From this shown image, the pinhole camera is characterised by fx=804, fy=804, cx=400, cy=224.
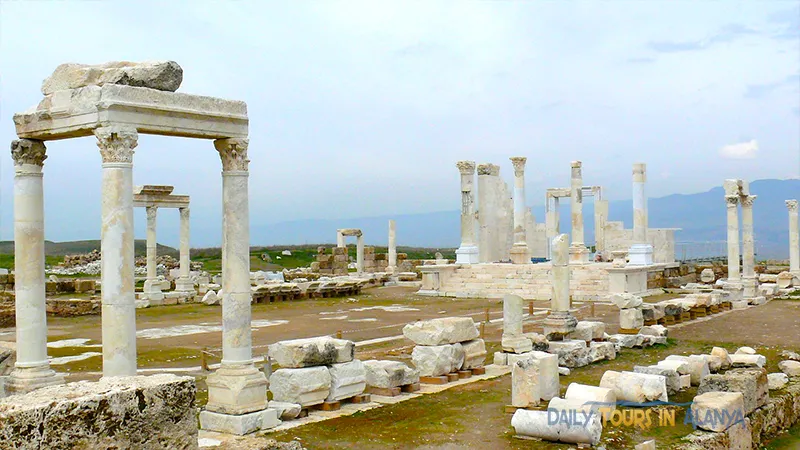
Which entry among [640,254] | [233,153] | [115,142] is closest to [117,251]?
[115,142]

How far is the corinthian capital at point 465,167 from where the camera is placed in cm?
3469

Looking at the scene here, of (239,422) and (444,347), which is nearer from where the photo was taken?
(239,422)

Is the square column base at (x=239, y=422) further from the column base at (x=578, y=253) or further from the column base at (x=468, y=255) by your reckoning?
the column base at (x=578, y=253)

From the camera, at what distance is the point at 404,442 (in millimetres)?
9047

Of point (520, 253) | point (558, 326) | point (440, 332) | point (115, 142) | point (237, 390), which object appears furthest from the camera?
point (520, 253)

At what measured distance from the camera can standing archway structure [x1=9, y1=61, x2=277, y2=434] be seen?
916cm

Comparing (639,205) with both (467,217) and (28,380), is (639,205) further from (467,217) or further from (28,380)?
(28,380)

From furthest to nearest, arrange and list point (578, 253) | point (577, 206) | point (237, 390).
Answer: point (577, 206), point (578, 253), point (237, 390)

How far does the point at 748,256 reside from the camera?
94.6 feet

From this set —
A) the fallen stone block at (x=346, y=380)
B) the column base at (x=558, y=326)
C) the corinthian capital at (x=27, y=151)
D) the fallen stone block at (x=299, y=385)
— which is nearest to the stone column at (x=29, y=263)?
the corinthian capital at (x=27, y=151)

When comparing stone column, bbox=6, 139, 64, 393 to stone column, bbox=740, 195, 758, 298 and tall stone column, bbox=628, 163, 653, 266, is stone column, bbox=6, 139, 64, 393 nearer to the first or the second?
stone column, bbox=740, 195, 758, 298

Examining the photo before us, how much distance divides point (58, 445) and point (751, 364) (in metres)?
11.4

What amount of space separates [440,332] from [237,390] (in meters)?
4.29

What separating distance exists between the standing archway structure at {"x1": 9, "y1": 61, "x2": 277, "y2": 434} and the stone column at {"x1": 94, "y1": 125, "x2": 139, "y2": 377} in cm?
1
